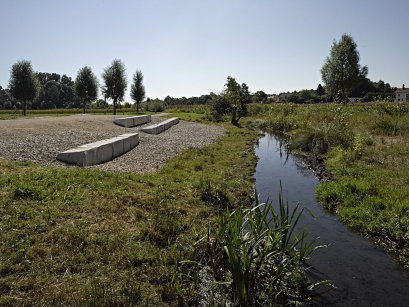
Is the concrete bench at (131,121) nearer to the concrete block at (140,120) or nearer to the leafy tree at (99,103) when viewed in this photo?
the concrete block at (140,120)

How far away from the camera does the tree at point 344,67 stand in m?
37.8

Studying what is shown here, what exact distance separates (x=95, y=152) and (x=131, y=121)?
901 cm

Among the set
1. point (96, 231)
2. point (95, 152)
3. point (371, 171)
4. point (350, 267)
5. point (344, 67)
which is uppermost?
point (344, 67)

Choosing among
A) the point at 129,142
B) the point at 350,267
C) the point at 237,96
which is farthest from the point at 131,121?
the point at 350,267

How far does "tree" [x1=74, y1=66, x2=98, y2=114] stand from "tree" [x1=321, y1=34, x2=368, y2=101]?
3404 cm

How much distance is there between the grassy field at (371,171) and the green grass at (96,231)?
2.13 metres

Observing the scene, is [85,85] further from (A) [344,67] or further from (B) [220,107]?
(A) [344,67]

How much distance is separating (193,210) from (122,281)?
2.12 m

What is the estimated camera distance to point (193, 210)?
483 cm

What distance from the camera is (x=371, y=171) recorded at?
7117mm

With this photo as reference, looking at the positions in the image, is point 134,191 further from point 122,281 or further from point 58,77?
point 58,77

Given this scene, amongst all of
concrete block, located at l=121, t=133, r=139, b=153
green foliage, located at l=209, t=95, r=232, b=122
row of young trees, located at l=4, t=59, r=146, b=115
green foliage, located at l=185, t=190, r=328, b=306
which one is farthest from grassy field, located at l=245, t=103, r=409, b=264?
row of young trees, located at l=4, t=59, r=146, b=115

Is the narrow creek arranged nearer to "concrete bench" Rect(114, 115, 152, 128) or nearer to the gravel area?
the gravel area

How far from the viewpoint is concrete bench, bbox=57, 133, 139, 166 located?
635 centimetres
